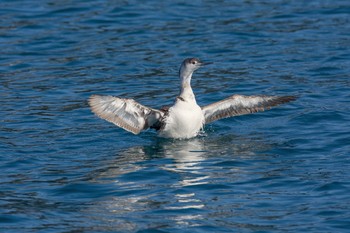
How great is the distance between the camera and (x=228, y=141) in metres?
13.1

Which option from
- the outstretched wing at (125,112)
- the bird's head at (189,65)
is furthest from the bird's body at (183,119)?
the bird's head at (189,65)

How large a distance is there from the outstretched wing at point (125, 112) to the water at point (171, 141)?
35 centimetres

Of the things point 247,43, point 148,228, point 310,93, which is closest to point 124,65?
point 247,43

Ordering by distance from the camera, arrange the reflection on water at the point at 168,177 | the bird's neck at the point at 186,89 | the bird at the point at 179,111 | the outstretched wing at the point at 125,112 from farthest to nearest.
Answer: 1. the bird's neck at the point at 186,89
2. the bird at the point at 179,111
3. the outstretched wing at the point at 125,112
4. the reflection on water at the point at 168,177

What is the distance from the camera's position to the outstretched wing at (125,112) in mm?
12336

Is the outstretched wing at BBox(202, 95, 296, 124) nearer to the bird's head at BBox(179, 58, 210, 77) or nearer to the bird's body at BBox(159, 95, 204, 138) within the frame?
the bird's body at BBox(159, 95, 204, 138)

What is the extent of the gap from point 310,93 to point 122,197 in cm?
589

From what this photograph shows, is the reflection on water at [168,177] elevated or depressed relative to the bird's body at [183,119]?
depressed

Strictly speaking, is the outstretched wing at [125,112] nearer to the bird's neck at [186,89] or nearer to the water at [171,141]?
the water at [171,141]

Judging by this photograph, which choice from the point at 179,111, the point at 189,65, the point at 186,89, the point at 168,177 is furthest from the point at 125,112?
the point at 168,177

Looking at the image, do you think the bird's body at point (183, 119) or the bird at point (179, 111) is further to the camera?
the bird's body at point (183, 119)

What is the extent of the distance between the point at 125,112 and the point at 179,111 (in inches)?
31.7

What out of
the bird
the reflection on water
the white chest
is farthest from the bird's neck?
the reflection on water

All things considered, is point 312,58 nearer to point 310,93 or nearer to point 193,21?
point 310,93
